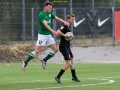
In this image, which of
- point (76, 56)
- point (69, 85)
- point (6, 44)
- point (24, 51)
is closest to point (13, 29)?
point (6, 44)

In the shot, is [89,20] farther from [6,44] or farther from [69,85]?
[69,85]

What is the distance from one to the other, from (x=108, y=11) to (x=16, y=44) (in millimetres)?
5993

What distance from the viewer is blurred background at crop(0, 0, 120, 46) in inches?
1252

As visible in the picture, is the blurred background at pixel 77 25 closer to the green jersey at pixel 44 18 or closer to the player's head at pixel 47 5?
the green jersey at pixel 44 18

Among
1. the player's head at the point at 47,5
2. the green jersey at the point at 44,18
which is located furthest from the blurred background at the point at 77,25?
the player's head at the point at 47,5

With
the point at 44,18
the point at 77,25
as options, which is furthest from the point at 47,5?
the point at 77,25

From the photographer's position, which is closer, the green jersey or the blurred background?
the green jersey

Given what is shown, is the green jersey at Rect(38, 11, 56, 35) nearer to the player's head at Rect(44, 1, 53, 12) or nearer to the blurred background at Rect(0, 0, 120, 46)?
the player's head at Rect(44, 1, 53, 12)

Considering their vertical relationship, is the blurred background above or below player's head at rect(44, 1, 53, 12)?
below

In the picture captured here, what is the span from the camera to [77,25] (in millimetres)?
31828

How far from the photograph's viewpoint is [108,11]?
3194 centimetres

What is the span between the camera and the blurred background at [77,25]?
31.8m

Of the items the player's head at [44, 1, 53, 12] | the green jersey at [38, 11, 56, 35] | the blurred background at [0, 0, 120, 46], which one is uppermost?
the player's head at [44, 1, 53, 12]

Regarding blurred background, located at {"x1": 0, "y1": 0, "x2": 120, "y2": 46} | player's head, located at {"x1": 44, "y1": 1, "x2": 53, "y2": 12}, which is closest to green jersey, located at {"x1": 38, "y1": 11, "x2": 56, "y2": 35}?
player's head, located at {"x1": 44, "y1": 1, "x2": 53, "y2": 12}
